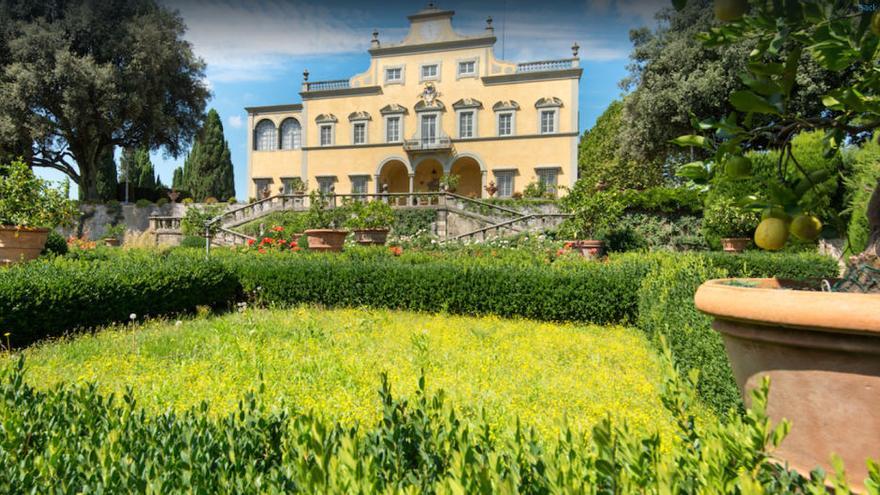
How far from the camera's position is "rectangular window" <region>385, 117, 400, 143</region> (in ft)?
108

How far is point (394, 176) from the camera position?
1356 inches

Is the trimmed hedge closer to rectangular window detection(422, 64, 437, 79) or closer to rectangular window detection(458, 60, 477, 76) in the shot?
rectangular window detection(458, 60, 477, 76)

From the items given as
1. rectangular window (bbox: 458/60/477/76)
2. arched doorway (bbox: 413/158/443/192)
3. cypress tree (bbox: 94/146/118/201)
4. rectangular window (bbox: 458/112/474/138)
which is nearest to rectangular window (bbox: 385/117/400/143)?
arched doorway (bbox: 413/158/443/192)

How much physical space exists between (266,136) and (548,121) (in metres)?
20.7

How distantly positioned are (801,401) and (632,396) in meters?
2.59

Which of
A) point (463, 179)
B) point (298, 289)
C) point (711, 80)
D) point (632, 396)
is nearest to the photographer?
point (632, 396)

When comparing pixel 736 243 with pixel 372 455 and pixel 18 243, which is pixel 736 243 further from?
pixel 18 243

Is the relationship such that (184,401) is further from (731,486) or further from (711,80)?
(711,80)

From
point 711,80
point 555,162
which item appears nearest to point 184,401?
point 711,80

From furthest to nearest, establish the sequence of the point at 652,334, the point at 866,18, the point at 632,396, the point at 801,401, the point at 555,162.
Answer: the point at 555,162 → the point at 652,334 → the point at 632,396 → the point at 801,401 → the point at 866,18

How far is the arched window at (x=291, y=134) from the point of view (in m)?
35.6

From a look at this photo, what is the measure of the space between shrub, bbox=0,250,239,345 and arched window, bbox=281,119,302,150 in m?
28.7

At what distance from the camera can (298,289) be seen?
8688 mm

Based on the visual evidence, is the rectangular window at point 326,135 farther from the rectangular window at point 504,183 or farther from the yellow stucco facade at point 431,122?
the rectangular window at point 504,183
